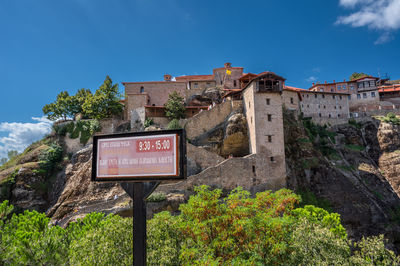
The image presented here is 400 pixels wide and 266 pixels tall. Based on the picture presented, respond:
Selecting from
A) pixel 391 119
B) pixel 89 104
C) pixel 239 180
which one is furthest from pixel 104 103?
pixel 391 119

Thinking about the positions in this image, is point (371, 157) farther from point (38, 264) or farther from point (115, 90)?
point (38, 264)

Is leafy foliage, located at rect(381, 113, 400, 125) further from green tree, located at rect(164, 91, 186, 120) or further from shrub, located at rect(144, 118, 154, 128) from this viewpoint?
shrub, located at rect(144, 118, 154, 128)

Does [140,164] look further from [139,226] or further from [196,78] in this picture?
[196,78]

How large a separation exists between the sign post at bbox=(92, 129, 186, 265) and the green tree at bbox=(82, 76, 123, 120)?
110ft

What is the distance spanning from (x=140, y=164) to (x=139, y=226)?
1.67 m

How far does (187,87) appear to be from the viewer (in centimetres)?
4612

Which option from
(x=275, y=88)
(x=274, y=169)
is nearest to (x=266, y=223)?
(x=274, y=169)

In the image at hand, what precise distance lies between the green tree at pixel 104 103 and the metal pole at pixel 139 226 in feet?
113

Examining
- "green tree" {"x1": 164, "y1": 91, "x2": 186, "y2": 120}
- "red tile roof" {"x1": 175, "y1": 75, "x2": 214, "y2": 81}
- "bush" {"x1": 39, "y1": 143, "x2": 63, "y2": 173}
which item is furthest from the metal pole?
"red tile roof" {"x1": 175, "y1": 75, "x2": 214, "y2": 81}

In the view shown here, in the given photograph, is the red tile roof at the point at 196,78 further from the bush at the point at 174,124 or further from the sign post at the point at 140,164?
the sign post at the point at 140,164

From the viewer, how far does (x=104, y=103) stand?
3922cm

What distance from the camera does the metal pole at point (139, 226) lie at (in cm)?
680

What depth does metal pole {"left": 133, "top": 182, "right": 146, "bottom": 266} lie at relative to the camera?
6.80 m

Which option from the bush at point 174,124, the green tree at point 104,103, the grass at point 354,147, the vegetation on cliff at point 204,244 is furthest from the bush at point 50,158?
the grass at point 354,147
